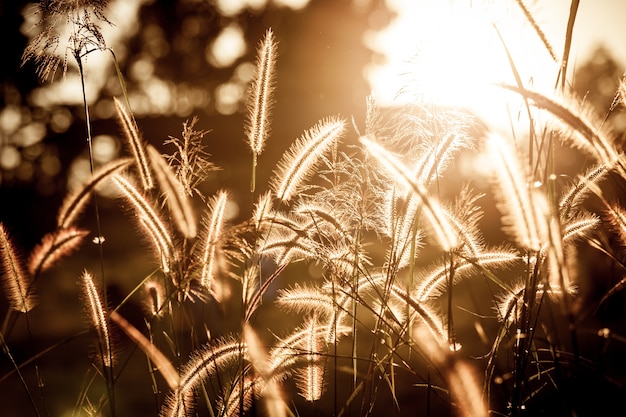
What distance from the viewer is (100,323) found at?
62.7 inches

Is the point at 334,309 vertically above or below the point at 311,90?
below

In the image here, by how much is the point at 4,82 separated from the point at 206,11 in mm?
4277

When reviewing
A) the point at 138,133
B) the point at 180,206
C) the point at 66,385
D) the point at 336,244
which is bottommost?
the point at 66,385

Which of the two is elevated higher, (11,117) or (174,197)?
(11,117)

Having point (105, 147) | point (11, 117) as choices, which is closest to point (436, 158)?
point (105, 147)

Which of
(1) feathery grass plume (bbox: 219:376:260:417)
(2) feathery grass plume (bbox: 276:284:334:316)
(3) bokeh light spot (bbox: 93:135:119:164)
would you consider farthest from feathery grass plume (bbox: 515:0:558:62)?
(3) bokeh light spot (bbox: 93:135:119:164)

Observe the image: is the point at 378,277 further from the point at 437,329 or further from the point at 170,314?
the point at 170,314

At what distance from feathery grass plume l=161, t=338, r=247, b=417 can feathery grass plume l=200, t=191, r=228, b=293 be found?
7.1 inches

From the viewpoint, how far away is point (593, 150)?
4.06 feet

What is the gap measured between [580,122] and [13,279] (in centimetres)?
154

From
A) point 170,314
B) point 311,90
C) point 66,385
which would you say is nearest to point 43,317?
point 66,385

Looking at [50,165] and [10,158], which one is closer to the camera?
[10,158]

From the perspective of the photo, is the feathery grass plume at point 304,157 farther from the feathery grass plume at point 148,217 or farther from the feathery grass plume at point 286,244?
the feathery grass plume at point 148,217

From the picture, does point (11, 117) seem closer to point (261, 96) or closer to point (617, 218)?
point (261, 96)
